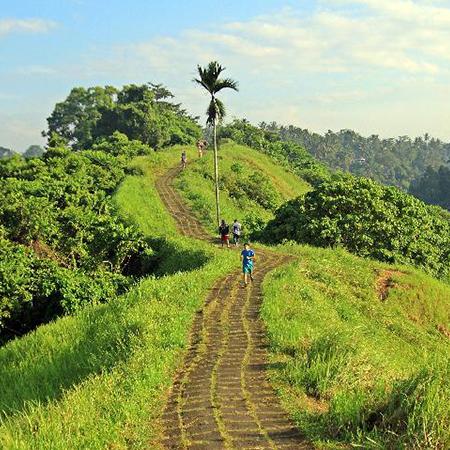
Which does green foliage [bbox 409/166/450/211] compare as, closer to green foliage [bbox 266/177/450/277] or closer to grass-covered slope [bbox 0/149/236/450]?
green foliage [bbox 266/177/450/277]

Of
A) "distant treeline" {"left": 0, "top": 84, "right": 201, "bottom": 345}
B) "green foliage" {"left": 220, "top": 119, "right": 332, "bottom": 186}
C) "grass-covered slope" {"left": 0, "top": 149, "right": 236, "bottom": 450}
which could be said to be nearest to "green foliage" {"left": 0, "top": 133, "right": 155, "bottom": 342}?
"distant treeline" {"left": 0, "top": 84, "right": 201, "bottom": 345}

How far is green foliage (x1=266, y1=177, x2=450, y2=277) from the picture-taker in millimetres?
29875

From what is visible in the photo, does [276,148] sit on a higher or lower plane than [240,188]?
higher

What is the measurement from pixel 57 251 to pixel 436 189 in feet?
451

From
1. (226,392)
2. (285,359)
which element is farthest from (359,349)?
(226,392)

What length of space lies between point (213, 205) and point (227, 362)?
97.1 ft

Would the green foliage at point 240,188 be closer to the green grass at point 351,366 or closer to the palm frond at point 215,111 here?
the palm frond at point 215,111

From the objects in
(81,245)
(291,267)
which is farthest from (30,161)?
(291,267)

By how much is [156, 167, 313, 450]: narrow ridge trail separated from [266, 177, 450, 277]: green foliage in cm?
1473

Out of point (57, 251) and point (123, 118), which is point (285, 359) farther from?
point (123, 118)

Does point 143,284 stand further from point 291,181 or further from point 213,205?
point 291,181

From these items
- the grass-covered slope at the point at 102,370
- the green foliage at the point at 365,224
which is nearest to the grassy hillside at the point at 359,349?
the grass-covered slope at the point at 102,370

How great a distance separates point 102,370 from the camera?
10211mm

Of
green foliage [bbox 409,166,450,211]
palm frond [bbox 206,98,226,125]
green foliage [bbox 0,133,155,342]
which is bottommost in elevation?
green foliage [bbox 0,133,155,342]
